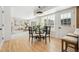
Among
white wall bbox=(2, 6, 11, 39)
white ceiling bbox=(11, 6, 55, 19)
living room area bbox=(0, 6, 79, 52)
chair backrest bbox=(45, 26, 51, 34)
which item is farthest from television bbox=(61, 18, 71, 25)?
white wall bbox=(2, 6, 11, 39)

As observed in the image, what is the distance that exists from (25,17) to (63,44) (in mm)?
1125

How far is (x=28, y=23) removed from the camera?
2375 mm

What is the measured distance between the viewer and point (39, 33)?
8.95 feet

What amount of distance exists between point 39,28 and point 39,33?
0.30 meters

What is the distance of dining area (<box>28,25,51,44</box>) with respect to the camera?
245 centimetres

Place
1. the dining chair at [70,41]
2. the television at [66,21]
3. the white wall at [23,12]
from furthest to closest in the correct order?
the television at [66,21] < the white wall at [23,12] < the dining chair at [70,41]

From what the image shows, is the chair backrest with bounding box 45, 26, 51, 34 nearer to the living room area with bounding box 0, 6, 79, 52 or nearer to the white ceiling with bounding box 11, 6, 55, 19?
the living room area with bounding box 0, 6, 79, 52

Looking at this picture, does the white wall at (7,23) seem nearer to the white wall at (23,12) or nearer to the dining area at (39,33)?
the white wall at (23,12)

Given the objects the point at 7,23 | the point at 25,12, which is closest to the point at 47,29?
the point at 25,12

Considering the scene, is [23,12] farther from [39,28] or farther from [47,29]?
[47,29]

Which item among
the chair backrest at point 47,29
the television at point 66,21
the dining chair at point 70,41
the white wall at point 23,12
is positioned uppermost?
the white wall at point 23,12

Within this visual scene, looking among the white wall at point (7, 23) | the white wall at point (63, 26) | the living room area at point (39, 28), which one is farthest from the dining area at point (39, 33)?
the white wall at point (7, 23)

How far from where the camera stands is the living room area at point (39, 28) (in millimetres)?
2174
